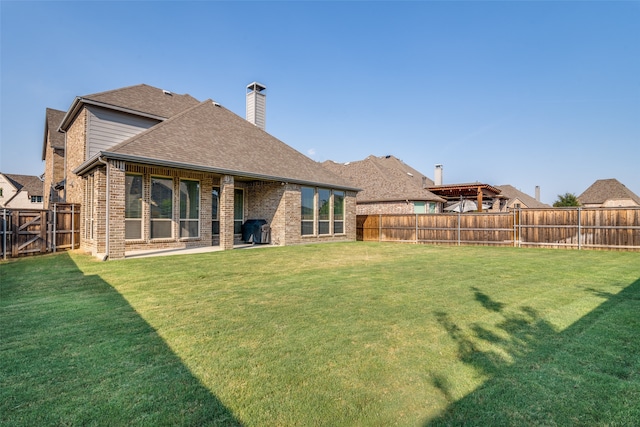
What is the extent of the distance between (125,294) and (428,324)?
4.69m

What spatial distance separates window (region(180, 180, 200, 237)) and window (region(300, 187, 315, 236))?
188 inches

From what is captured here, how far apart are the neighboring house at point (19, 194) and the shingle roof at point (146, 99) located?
3331cm

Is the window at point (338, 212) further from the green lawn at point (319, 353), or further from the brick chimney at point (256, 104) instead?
the green lawn at point (319, 353)

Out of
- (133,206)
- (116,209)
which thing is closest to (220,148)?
(133,206)

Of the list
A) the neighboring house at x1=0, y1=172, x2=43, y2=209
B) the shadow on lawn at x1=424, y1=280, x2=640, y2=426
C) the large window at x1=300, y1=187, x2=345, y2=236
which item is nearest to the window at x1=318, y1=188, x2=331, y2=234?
the large window at x1=300, y1=187, x2=345, y2=236

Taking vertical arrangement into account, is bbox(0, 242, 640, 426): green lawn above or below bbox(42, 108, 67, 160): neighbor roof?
below

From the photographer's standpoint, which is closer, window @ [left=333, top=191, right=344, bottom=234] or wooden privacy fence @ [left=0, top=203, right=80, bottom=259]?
wooden privacy fence @ [left=0, top=203, right=80, bottom=259]

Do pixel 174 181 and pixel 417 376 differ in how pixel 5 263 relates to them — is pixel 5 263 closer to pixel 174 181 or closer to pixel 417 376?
pixel 174 181

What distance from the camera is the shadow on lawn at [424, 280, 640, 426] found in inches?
79.6

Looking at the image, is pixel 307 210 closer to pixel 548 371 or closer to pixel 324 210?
pixel 324 210

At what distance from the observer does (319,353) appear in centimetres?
287

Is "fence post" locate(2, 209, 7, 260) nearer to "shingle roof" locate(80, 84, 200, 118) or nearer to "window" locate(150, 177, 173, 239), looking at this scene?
"window" locate(150, 177, 173, 239)

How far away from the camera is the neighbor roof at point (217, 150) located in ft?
32.6

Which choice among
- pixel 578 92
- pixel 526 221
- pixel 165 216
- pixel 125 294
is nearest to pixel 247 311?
pixel 125 294
